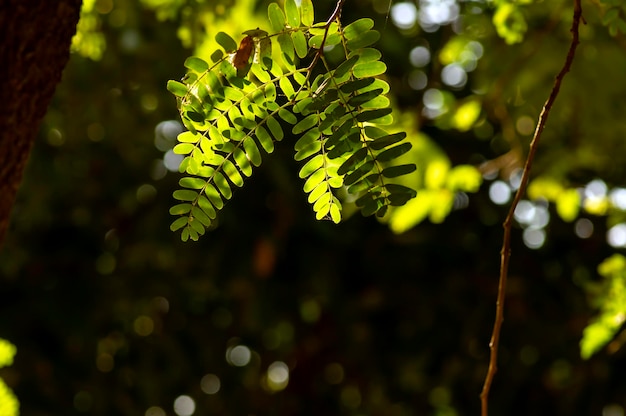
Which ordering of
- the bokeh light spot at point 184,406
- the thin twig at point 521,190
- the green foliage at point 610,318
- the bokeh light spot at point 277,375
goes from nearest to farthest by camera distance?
1. the thin twig at point 521,190
2. the green foliage at point 610,318
3. the bokeh light spot at point 184,406
4. the bokeh light spot at point 277,375

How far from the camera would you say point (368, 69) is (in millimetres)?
962

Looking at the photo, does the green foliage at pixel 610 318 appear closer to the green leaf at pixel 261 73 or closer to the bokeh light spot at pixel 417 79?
the green leaf at pixel 261 73

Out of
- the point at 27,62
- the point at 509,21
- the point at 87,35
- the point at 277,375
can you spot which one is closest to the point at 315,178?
the point at 27,62

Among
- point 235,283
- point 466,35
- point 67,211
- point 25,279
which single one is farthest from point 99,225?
point 466,35

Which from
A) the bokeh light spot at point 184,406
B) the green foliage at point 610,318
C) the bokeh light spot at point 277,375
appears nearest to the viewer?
the green foliage at point 610,318

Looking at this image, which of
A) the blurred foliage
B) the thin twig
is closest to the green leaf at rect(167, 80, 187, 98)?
the thin twig

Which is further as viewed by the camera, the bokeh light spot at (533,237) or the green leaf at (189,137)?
the bokeh light spot at (533,237)

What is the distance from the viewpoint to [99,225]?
3.79 m

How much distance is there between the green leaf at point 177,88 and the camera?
3.18 feet

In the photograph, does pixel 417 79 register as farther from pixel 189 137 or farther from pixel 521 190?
pixel 189 137

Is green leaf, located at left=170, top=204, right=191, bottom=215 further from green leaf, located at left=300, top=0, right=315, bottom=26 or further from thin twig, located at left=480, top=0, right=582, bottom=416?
thin twig, located at left=480, top=0, right=582, bottom=416

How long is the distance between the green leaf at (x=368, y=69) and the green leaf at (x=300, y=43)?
0.06 metres

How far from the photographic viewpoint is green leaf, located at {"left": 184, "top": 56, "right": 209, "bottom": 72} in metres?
0.97

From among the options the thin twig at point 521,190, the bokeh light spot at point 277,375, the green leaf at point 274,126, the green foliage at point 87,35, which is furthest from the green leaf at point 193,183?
the bokeh light spot at point 277,375
